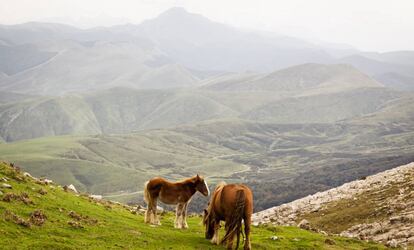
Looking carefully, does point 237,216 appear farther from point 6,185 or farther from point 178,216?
point 6,185

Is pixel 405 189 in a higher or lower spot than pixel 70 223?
lower

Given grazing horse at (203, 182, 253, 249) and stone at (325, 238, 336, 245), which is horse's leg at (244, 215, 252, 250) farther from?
stone at (325, 238, 336, 245)

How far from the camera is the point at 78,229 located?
20.5 meters

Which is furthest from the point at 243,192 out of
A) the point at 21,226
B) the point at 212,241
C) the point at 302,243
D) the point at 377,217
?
the point at 377,217

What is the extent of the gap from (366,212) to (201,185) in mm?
22416

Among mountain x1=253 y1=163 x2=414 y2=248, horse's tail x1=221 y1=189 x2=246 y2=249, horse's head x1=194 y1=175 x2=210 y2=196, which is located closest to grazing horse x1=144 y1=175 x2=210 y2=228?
horse's head x1=194 y1=175 x2=210 y2=196

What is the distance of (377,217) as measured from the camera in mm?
39406

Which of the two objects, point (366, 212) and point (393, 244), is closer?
point (393, 244)

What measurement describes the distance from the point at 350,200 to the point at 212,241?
1108 inches

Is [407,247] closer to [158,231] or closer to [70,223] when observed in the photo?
[158,231]

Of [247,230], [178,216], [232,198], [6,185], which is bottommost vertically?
[178,216]

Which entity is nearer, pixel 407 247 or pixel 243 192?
pixel 243 192

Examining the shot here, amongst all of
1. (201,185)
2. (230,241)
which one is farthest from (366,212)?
(230,241)

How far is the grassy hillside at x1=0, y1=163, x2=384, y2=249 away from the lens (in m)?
18.1
